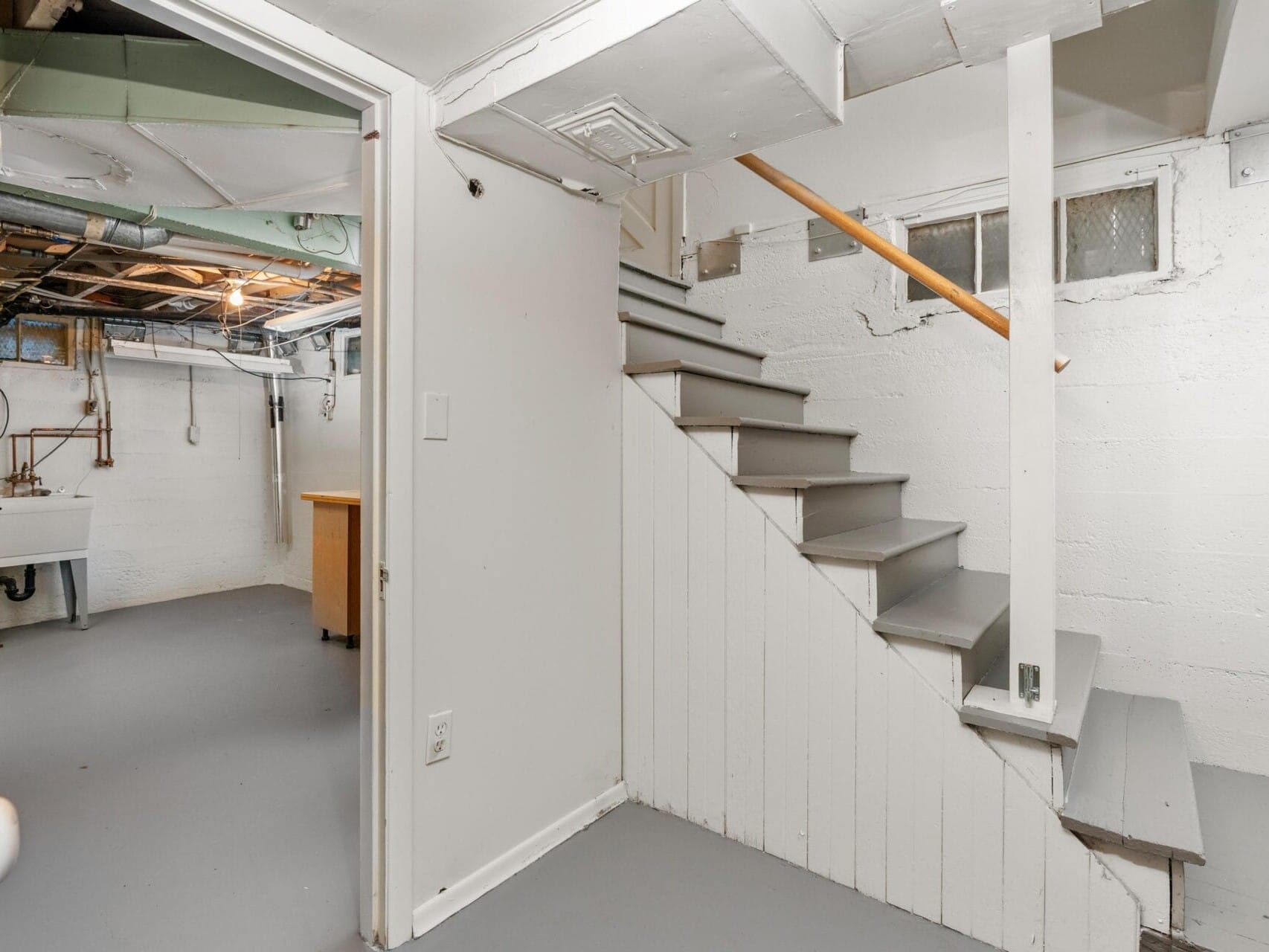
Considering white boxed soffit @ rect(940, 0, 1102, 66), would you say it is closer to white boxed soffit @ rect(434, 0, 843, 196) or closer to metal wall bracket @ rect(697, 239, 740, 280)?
white boxed soffit @ rect(434, 0, 843, 196)

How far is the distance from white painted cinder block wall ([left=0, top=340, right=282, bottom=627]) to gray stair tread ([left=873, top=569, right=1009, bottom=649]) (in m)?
5.36

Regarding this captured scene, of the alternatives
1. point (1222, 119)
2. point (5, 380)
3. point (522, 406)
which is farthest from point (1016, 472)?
point (5, 380)

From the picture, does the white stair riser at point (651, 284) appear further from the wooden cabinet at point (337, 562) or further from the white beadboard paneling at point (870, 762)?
the wooden cabinet at point (337, 562)

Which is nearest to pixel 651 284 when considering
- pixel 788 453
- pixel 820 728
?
pixel 788 453

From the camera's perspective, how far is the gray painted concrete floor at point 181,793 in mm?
1500

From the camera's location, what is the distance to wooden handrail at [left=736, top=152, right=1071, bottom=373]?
1.53 meters

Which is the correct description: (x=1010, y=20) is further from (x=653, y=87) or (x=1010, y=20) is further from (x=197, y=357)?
(x=197, y=357)

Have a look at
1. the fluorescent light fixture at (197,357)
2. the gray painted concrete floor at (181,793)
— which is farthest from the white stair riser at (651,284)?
the fluorescent light fixture at (197,357)

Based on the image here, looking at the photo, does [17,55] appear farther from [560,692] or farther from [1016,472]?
[1016,472]

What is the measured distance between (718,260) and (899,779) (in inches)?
85.4

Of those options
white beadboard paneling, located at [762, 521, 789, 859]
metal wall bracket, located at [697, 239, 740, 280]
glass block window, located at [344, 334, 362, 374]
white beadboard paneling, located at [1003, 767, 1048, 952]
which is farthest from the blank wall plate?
glass block window, located at [344, 334, 362, 374]

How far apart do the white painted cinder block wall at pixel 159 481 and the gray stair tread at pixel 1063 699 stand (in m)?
5.55

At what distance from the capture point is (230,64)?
155 centimetres

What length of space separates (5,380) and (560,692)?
15.7 ft
